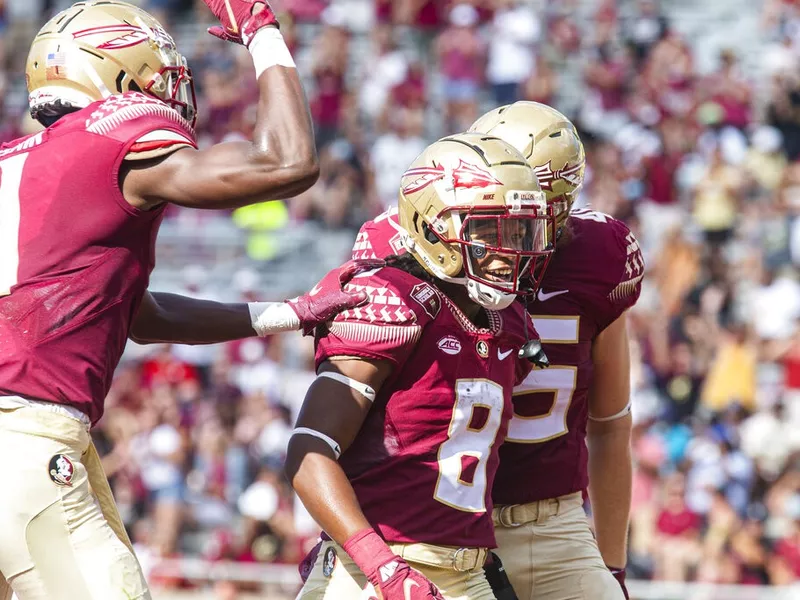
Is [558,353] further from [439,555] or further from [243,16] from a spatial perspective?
[243,16]

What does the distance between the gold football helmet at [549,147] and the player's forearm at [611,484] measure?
2.87 feet

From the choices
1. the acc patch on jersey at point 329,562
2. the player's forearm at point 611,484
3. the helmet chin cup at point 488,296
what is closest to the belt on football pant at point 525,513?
the player's forearm at point 611,484

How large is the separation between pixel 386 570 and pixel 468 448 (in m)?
0.54

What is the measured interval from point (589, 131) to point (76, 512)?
972 cm

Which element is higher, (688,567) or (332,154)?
(332,154)

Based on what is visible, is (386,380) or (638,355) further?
(638,355)

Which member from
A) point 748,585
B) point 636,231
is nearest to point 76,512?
point 748,585

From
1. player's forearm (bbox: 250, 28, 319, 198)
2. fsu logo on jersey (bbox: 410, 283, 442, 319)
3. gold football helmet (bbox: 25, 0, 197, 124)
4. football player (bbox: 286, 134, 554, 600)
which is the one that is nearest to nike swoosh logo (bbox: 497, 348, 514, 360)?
football player (bbox: 286, 134, 554, 600)

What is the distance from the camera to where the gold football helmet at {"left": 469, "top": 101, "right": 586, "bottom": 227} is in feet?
13.7

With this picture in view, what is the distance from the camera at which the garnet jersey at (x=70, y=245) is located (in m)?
3.21

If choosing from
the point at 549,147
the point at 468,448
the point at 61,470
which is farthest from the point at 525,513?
the point at 61,470

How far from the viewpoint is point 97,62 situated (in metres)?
3.53

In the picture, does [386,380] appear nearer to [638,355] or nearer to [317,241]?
[638,355]

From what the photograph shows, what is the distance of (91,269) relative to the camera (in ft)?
10.7
